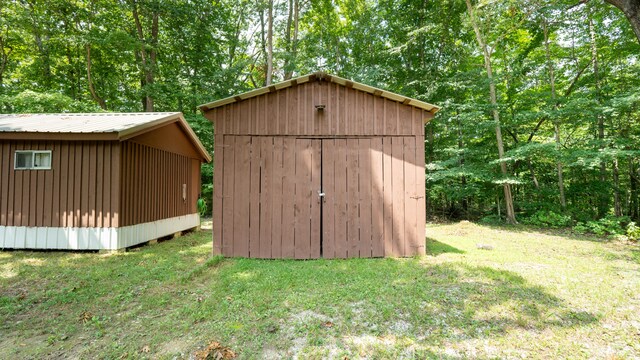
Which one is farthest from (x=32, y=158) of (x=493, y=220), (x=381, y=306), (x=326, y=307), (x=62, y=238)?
(x=493, y=220)

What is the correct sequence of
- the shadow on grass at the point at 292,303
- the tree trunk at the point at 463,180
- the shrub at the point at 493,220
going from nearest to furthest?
the shadow on grass at the point at 292,303
the shrub at the point at 493,220
the tree trunk at the point at 463,180

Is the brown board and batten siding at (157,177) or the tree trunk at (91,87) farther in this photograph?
the tree trunk at (91,87)

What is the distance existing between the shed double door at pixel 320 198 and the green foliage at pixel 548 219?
7.48 m

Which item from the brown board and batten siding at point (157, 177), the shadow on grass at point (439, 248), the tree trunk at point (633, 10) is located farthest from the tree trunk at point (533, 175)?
the brown board and batten siding at point (157, 177)

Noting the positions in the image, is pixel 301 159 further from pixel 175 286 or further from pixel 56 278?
pixel 56 278

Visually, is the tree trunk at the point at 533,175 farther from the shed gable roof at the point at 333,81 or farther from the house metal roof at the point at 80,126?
the house metal roof at the point at 80,126

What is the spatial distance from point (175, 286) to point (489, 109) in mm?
11567

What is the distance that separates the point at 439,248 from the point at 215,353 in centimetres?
552

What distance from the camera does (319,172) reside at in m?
5.73

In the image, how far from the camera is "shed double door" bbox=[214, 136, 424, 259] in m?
5.64

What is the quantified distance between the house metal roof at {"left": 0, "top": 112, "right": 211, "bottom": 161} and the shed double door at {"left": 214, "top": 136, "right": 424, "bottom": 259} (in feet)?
8.01

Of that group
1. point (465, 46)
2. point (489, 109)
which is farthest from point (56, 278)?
point (465, 46)

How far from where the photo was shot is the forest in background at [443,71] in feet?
32.9

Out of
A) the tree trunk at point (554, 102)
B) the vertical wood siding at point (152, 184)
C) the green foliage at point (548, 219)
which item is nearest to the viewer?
the vertical wood siding at point (152, 184)
